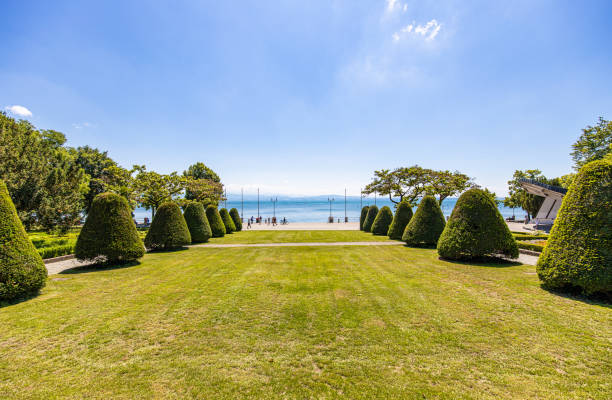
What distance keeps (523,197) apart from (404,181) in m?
30.2

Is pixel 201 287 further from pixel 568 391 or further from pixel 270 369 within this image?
pixel 568 391

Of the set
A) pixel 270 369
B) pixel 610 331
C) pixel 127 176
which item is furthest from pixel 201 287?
pixel 127 176

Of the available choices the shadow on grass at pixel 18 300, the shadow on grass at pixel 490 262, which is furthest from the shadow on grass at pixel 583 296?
the shadow on grass at pixel 18 300

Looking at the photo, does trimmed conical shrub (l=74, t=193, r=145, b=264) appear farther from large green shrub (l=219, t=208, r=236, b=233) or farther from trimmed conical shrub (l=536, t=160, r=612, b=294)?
trimmed conical shrub (l=536, t=160, r=612, b=294)

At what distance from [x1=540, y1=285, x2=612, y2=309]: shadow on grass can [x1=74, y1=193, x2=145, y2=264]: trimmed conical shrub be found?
1404cm

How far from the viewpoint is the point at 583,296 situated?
Result: 20.4 ft

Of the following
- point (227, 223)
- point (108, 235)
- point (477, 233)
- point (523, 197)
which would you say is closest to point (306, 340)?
point (477, 233)

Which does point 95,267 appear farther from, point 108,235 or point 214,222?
point 214,222

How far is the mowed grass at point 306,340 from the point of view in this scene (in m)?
3.19

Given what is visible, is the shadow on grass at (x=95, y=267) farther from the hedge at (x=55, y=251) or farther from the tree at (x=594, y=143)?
the tree at (x=594, y=143)

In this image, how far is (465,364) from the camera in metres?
3.60

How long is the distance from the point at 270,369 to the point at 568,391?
12.6 feet

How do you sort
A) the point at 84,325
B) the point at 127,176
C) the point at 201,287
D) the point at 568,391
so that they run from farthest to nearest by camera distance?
the point at 127,176 < the point at 201,287 < the point at 84,325 < the point at 568,391

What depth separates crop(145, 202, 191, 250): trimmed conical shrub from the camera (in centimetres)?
1338
